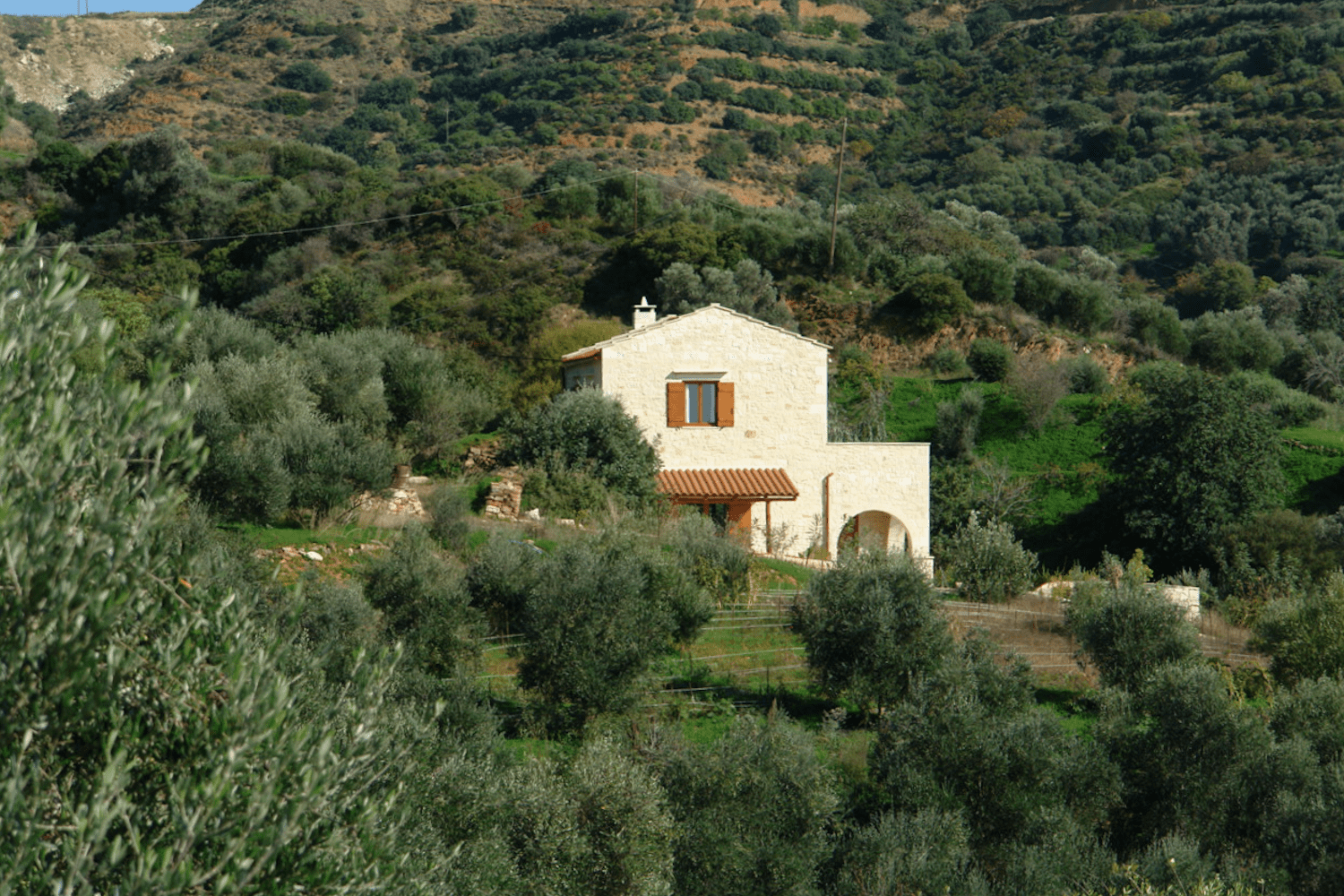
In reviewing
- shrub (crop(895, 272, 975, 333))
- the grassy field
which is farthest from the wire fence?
shrub (crop(895, 272, 975, 333))

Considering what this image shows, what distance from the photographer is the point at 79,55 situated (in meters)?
81.4

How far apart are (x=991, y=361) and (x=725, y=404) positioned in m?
10.7

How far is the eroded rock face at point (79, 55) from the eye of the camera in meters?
76.8

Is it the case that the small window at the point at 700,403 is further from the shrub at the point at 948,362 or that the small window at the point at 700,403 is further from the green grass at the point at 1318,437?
the green grass at the point at 1318,437

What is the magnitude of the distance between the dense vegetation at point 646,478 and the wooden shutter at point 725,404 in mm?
2816

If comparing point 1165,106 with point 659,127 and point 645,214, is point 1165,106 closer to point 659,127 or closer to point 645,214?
point 659,127

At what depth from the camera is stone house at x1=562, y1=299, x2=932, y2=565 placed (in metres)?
24.4

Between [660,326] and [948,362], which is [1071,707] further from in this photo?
[948,362]

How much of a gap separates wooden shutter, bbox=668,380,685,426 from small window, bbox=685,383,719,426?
15 cm

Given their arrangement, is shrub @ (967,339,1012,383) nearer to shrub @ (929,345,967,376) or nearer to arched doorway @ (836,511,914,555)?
shrub @ (929,345,967,376)

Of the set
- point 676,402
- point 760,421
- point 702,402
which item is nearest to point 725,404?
point 702,402

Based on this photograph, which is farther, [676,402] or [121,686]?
[676,402]

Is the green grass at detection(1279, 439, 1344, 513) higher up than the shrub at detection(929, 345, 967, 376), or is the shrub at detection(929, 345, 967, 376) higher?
the shrub at detection(929, 345, 967, 376)

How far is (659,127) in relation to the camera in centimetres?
6016
